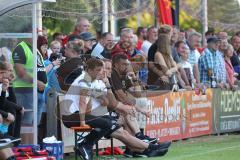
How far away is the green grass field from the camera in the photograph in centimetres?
1589

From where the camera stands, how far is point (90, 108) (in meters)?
15.3

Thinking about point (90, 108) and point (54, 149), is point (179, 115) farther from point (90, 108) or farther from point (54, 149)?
point (54, 149)

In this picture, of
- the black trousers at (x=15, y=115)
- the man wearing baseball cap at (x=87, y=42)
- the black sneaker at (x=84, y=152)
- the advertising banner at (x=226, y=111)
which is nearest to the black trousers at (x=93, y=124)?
the black sneaker at (x=84, y=152)

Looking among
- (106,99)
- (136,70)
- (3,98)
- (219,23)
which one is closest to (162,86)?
(136,70)

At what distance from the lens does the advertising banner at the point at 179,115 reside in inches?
731

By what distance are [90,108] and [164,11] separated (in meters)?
7.28

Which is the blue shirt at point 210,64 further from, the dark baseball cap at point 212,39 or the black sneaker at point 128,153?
the black sneaker at point 128,153

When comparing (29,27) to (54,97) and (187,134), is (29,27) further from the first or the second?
(187,134)

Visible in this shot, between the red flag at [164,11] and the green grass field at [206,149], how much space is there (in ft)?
10.7

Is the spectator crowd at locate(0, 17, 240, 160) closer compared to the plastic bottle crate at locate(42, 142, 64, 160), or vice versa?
the plastic bottle crate at locate(42, 142, 64, 160)

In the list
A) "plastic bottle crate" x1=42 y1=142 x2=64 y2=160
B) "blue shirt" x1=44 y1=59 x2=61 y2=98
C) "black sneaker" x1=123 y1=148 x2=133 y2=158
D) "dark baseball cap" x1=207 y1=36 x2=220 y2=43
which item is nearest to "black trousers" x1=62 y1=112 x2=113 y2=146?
"plastic bottle crate" x1=42 y1=142 x2=64 y2=160

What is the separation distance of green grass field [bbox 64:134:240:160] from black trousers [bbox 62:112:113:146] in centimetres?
69

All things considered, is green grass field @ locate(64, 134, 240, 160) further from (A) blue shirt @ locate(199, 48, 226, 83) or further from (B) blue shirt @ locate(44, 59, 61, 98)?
(A) blue shirt @ locate(199, 48, 226, 83)

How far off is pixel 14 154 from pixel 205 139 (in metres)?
7.29
